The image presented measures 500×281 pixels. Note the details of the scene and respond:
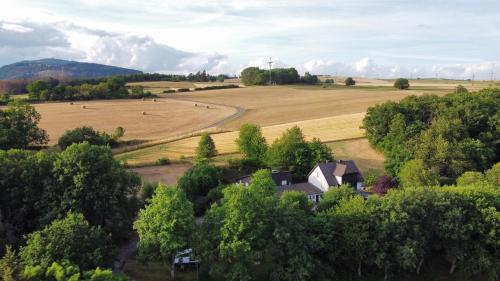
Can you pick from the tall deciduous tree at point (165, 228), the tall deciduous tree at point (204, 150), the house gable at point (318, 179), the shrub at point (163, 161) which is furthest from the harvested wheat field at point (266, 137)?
the tall deciduous tree at point (165, 228)

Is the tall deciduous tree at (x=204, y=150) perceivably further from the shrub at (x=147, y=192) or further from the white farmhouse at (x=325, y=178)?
the shrub at (x=147, y=192)

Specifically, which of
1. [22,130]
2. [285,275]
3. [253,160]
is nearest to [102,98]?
[22,130]

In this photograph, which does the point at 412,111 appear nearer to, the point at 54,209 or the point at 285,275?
the point at 285,275

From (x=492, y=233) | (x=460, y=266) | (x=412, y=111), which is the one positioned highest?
(x=412, y=111)

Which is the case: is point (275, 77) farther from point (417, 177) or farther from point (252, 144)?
point (417, 177)

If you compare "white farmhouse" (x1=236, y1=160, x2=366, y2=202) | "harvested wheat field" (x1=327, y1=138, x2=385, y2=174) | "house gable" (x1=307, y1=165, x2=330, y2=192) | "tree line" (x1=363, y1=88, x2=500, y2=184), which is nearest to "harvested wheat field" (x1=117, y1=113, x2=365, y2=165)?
"harvested wheat field" (x1=327, y1=138, x2=385, y2=174)

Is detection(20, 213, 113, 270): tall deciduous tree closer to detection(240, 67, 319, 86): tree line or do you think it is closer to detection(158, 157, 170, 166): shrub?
detection(158, 157, 170, 166): shrub

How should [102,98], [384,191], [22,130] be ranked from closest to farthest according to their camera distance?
[384,191]
[22,130]
[102,98]

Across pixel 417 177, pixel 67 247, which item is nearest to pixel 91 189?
pixel 67 247
